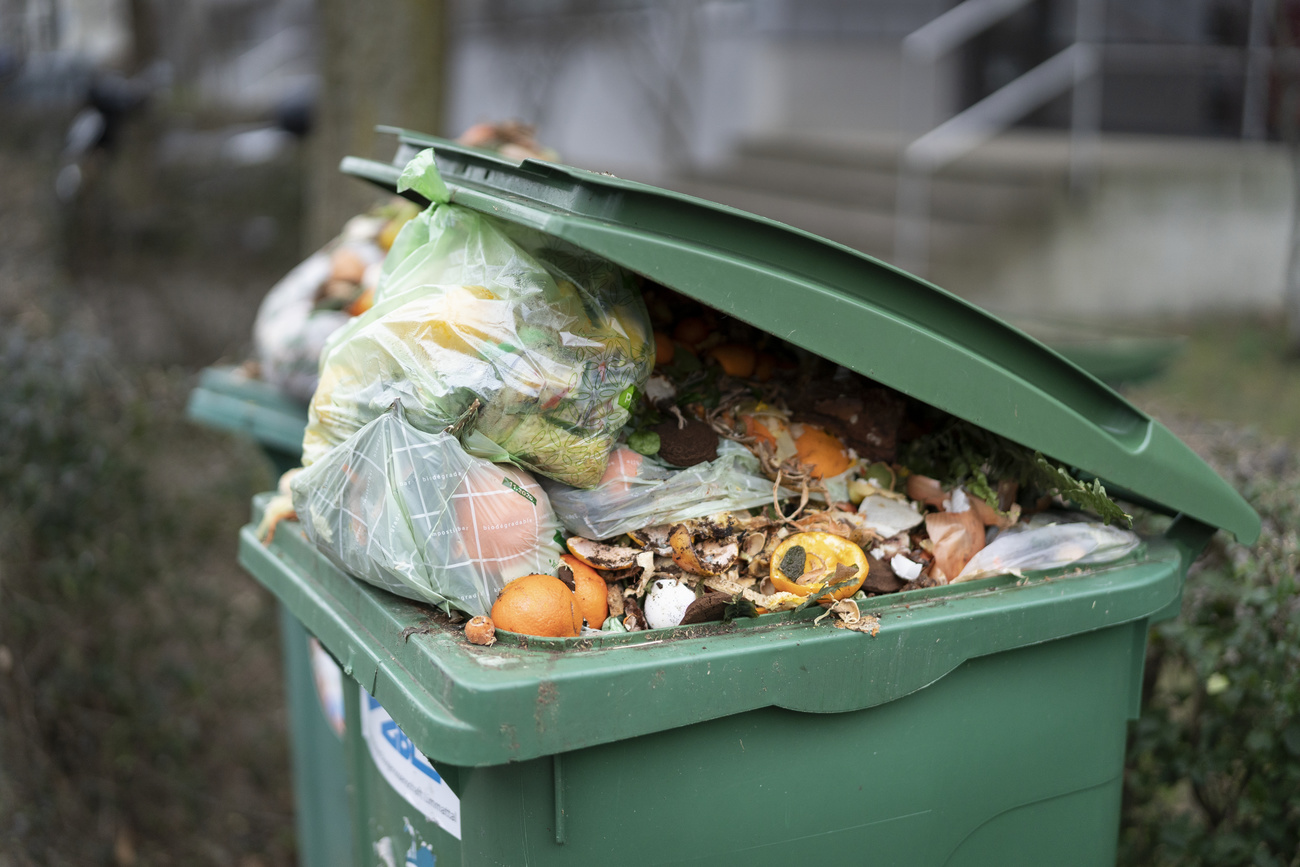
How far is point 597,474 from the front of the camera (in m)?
1.65

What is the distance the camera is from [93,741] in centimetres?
312

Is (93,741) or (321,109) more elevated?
(321,109)

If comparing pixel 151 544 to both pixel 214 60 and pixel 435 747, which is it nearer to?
pixel 435 747

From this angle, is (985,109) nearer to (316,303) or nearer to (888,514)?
(316,303)

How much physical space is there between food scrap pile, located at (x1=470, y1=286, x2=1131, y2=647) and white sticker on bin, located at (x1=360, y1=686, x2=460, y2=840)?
0.38 metres

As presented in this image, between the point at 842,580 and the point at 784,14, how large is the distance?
8.04 metres

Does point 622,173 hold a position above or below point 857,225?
above

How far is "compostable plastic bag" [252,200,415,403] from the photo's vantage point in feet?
8.48

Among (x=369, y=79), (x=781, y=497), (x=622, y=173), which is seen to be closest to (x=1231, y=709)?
(x=781, y=497)

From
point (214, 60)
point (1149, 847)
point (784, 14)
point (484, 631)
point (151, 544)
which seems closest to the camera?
point (484, 631)

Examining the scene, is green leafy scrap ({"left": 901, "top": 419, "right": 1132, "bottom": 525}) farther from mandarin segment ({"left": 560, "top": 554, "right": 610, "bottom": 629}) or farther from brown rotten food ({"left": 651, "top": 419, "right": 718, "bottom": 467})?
mandarin segment ({"left": 560, "top": 554, "right": 610, "bottom": 629})

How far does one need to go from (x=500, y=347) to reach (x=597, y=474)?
0.26 meters

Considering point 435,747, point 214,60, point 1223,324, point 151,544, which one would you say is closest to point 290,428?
Result: point 151,544

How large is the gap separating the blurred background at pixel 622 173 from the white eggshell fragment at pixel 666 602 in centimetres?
133
